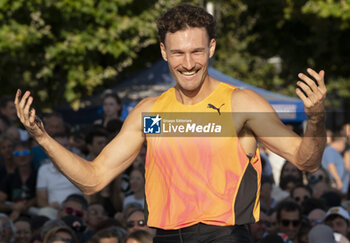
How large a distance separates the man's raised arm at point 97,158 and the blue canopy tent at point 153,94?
9041 millimetres

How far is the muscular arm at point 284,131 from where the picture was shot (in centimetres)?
369

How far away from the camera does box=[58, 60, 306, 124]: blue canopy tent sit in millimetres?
13648

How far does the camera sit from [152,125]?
4.22 meters

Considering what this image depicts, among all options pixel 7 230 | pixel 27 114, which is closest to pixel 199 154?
pixel 27 114

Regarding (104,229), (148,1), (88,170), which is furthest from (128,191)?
(148,1)

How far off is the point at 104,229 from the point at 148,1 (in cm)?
945

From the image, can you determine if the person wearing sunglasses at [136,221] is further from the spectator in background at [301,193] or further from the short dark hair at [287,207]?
the spectator in background at [301,193]

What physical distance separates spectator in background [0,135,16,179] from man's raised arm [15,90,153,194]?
18.6 feet

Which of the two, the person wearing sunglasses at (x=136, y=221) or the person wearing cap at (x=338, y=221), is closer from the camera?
the person wearing sunglasses at (x=136, y=221)

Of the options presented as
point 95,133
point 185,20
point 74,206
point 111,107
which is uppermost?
point 111,107

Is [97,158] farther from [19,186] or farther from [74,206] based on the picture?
[19,186]

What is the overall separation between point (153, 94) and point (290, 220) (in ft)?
21.7

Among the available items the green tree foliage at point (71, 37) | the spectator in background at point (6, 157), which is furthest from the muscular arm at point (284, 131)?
the green tree foliage at point (71, 37)

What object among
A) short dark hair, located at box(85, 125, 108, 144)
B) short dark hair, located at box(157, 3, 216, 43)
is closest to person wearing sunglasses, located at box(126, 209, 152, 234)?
short dark hair, located at box(85, 125, 108, 144)
